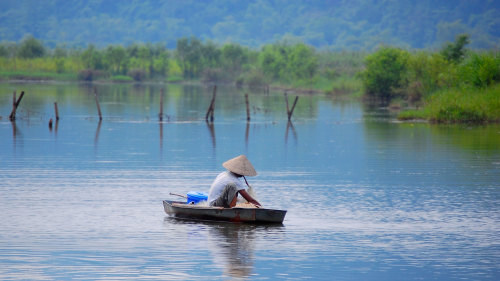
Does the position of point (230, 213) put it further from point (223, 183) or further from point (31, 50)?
point (31, 50)

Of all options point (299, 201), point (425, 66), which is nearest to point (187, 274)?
point (299, 201)

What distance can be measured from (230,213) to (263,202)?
4.02 m

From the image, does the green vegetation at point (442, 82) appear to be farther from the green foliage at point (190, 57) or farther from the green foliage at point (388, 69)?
the green foliage at point (190, 57)

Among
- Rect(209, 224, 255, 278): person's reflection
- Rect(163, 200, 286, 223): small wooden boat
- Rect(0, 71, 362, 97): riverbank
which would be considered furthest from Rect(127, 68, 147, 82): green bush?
Rect(209, 224, 255, 278): person's reflection

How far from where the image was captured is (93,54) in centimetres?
13562

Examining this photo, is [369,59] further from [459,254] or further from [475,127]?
[459,254]

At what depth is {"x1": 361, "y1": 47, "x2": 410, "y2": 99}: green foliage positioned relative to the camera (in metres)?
76.1

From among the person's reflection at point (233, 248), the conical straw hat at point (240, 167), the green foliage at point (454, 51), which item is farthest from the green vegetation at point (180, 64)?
the person's reflection at point (233, 248)

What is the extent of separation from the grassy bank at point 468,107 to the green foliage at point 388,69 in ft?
67.6

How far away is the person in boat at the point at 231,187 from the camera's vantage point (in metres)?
18.9

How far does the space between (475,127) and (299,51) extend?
67212 mm

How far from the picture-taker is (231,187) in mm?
18875

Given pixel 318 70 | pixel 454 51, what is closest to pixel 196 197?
pixel 454 51

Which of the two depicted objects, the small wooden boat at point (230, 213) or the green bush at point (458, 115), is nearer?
the small wooden boat at point (230, 213)
